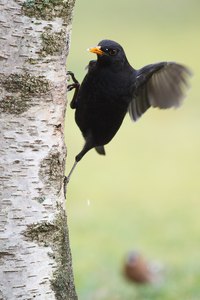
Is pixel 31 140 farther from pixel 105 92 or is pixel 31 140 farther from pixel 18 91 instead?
pixel 105 92

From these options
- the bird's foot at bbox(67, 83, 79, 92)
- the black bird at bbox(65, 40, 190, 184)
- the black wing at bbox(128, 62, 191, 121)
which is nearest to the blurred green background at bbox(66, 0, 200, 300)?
the black wing at bbox(128, 62, 191, 121)

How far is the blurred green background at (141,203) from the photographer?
25.0 feet

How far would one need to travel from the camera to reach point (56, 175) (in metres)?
4.00

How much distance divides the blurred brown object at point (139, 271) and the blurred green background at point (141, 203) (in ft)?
0.27

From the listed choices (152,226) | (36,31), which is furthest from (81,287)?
(36,31)

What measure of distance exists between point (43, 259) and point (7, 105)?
76 centimetres

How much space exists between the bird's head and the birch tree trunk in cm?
132

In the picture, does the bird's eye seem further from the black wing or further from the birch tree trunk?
the birch tree trunk

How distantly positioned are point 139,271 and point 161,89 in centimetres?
191

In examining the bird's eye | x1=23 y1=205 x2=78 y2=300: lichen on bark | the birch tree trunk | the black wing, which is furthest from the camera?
the black wing

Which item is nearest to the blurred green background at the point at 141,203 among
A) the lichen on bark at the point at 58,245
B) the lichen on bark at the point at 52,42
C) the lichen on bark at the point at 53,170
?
the lichen on bark at the point at 58,245

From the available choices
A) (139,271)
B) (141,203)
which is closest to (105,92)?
(139,271)

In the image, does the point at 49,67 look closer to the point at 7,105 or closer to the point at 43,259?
the point at 7,105

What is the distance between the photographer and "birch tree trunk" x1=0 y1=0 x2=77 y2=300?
12.3 feet
